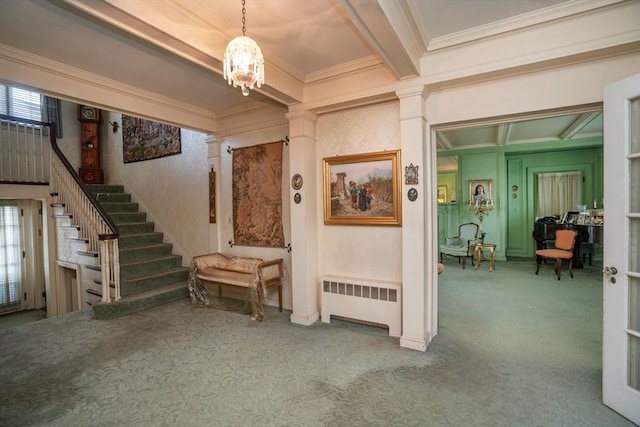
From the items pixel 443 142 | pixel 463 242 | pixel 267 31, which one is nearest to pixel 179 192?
pixel 267 31

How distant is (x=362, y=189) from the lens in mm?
3336

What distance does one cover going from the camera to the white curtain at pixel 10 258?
234 inches

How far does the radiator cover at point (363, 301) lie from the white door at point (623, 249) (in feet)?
5.17

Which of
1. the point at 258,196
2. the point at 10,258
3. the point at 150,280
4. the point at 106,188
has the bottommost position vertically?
the point at 150,280

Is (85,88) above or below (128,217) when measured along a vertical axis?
above

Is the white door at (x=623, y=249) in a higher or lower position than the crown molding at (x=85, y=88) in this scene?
lower

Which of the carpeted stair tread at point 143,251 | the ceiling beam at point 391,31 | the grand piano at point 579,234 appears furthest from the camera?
the grand piano at point 579,234

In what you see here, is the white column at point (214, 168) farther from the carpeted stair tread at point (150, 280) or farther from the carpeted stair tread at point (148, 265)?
the carpeted stair tread at point (148, 265)

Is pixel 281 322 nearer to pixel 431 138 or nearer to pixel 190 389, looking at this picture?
pixel 190 389

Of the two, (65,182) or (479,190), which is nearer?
(65,182)

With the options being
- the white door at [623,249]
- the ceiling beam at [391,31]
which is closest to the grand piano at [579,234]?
the white door at [623,249]

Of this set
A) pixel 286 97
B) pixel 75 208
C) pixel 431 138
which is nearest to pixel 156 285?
pixel 75 208

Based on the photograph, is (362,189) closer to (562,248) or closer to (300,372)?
(300,372)

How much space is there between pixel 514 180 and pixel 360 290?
6495mm
